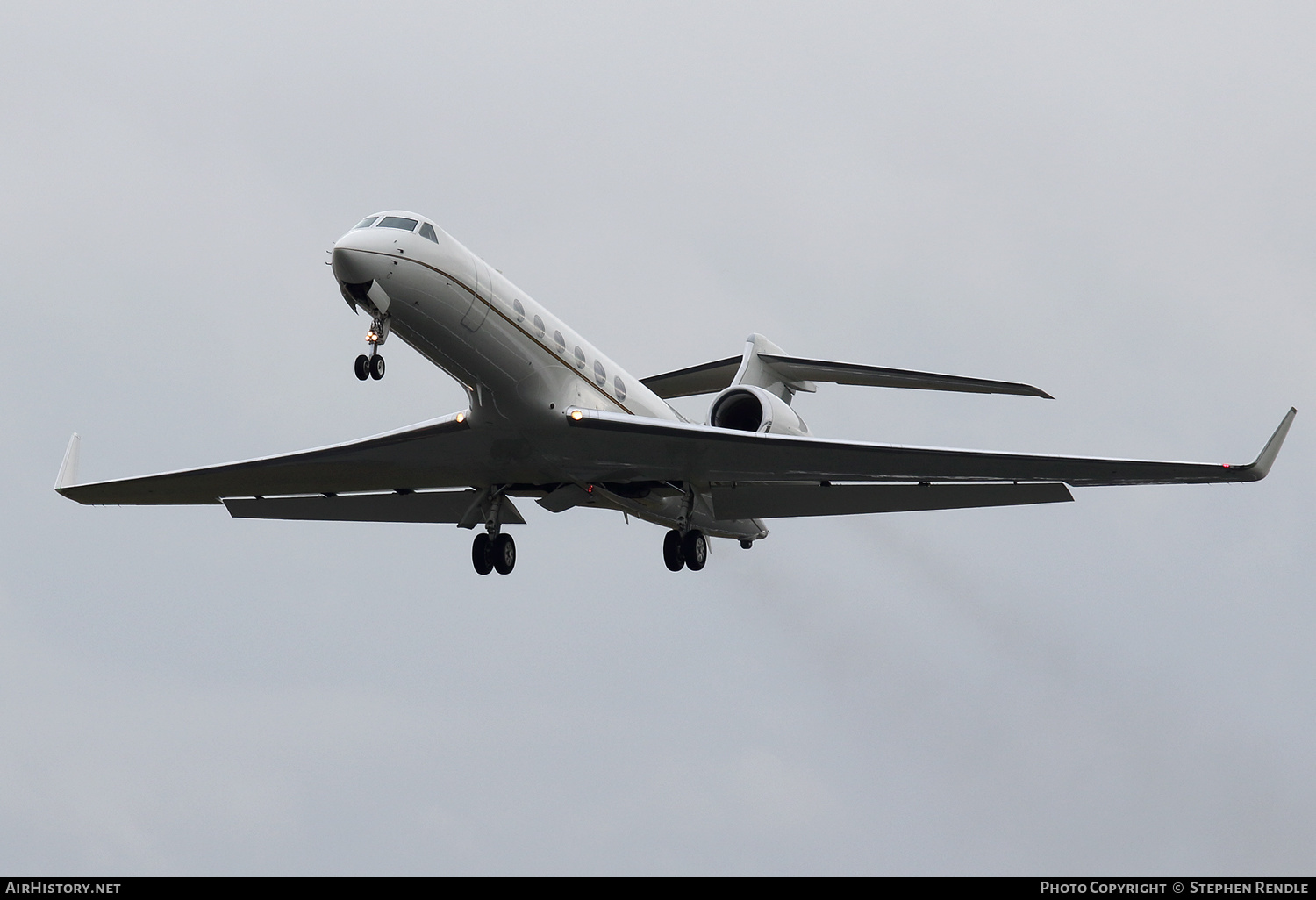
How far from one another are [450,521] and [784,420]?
6.81m

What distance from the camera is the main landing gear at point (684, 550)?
22.5 metres

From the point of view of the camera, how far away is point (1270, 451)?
17.5m

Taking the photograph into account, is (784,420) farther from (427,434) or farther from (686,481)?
(427,434)

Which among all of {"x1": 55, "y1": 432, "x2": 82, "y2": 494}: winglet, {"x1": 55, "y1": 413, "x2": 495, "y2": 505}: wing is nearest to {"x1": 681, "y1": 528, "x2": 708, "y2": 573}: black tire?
{"x1": 55, "y1": 413, "x2": 495, "y2": 505}: wing

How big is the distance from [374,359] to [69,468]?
10552mm

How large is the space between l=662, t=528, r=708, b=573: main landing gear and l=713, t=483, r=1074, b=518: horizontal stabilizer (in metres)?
0.89

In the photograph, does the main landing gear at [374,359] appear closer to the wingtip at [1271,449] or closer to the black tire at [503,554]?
the black tire at [503,554]

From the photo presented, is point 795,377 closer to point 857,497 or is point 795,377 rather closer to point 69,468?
point 857,497

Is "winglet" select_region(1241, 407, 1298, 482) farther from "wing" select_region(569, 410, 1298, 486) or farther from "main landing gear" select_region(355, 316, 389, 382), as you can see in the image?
"main landing gear" select_region(355, 316, 389, 382)

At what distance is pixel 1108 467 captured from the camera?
18406 millimetres

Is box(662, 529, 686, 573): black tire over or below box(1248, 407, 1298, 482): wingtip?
over

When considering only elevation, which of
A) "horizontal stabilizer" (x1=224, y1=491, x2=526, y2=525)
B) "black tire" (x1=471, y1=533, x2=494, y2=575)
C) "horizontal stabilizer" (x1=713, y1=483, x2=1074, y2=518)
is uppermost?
"horizontal stabilizer" (x1=224, y1=491, x2=526, y2=525)

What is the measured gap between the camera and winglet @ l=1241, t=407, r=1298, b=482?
57.2ft
